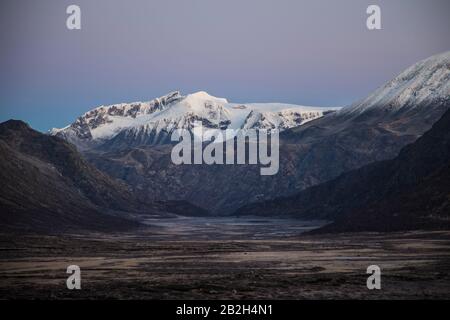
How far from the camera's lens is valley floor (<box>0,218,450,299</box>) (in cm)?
8412

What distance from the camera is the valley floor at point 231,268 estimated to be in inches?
3312

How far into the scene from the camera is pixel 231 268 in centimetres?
10888

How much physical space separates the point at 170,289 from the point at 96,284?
367 inches

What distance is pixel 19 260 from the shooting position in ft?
401

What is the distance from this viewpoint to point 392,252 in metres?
126
